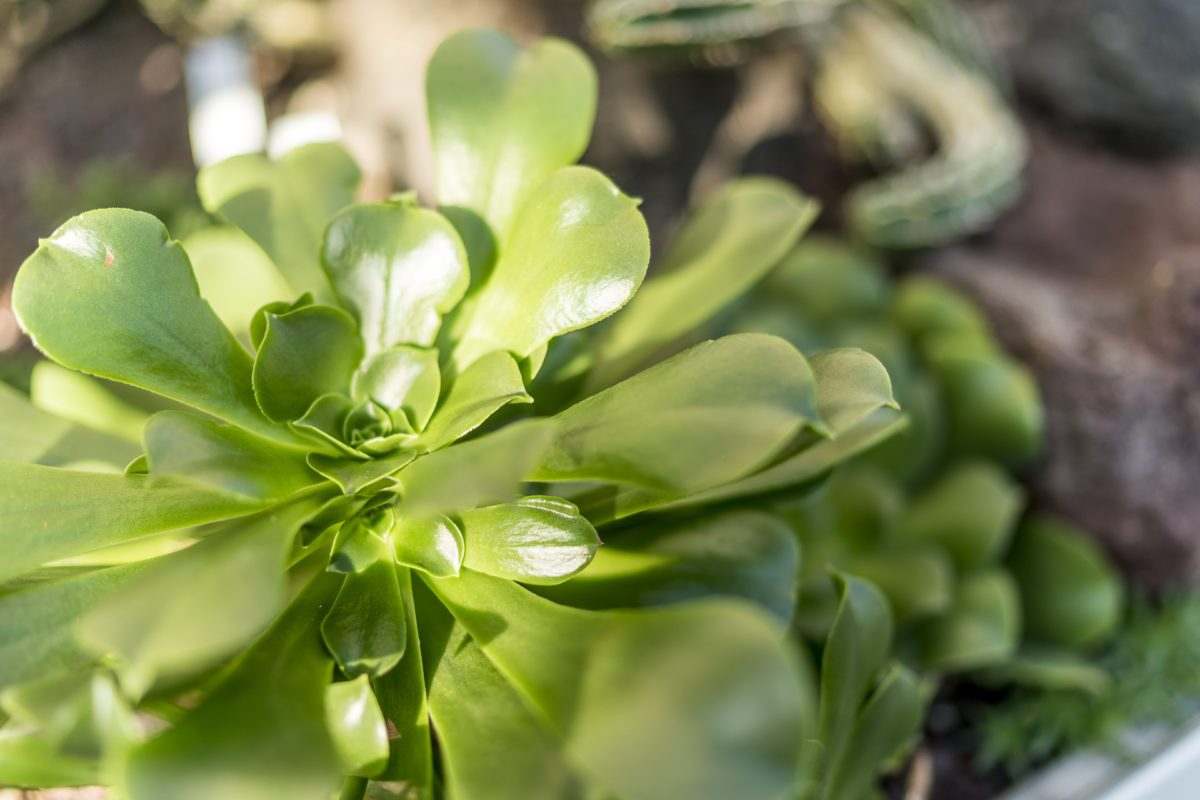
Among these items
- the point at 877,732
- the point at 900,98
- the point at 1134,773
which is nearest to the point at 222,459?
the point at 877,732

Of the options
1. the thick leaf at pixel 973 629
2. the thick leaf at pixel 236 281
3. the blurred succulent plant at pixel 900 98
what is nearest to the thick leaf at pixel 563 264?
the thick leaf at pixel 236 281

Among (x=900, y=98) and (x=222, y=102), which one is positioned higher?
(x=222, y=102)

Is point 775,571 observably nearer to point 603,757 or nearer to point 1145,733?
point 603,757

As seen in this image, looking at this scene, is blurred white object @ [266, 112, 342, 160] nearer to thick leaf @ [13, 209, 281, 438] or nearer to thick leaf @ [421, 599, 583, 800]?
thick leaf @ [13, 209, 281, 438]

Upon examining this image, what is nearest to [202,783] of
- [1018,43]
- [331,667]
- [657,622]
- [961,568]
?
[331,667]

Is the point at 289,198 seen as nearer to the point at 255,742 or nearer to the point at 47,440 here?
the point at 47,440

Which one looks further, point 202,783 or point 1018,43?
point 1018,43

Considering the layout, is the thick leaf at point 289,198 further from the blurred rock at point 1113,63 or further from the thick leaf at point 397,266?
the blurred rock at point 1113,63
